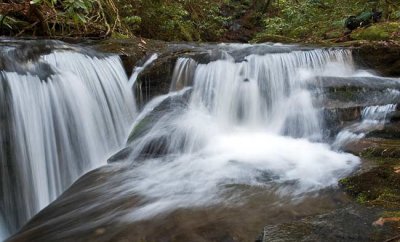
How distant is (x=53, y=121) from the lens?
5457 mm

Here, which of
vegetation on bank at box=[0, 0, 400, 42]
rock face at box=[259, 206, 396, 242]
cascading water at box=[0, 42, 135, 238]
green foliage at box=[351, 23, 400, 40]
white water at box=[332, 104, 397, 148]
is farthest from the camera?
green foliage at box=[351, 23, 400, 40]

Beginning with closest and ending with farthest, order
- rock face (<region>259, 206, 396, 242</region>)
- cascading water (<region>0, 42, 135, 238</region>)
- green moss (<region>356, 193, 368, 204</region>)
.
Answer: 1. rock face (<region>259, 206, 396, 242</region>)
2. green moss (<region>356, 193, 368, 204</region>)
3. cascading water (<region>0, 42, 135, 238</region>)

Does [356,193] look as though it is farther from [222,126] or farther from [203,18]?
[203,18]

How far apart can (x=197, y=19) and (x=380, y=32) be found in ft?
23.7

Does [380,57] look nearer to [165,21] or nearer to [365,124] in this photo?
[365,124]

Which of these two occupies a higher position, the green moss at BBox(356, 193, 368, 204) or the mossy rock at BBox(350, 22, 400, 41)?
the mossy rock at BBox(350, 22, 400, 41)

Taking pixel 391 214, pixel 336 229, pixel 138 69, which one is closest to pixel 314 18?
pixel 138 69

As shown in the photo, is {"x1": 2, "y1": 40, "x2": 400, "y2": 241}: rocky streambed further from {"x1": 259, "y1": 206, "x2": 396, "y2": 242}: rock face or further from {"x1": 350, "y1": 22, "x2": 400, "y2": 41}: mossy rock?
{"x1": 350, "y1": 22, "x2": 400, "y2": 41}: mossy rock

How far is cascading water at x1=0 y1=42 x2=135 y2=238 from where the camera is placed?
15.2ft

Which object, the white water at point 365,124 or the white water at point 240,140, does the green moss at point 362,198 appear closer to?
the white water at point 240,140

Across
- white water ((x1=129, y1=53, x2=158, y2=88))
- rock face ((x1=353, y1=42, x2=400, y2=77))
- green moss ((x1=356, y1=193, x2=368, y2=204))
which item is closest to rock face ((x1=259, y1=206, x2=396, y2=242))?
green moss ((x1=356, y1=193, x2=368, y2=204))

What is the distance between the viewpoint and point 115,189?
188 inches

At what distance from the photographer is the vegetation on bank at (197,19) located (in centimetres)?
805

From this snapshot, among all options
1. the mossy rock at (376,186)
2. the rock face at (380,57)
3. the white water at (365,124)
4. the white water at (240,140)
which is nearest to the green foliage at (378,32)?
the rock face at (380,57)
